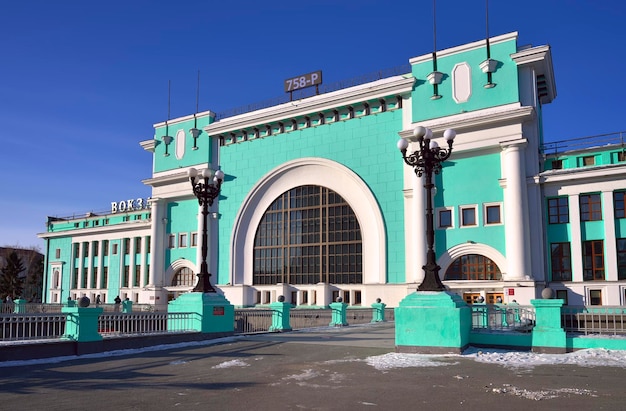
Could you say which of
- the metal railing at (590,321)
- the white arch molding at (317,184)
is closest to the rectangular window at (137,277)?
the white arch molding at (317,184)

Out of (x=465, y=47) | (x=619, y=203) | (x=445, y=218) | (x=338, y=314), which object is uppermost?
(x=465, y=47)

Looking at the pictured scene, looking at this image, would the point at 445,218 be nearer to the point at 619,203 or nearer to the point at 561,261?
the point at 561,261

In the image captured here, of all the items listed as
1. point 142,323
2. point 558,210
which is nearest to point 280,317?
point 142,323

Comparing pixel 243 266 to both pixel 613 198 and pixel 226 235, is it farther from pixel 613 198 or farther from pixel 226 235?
pixel 613 198

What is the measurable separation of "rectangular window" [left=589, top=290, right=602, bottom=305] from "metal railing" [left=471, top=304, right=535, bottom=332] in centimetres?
1605

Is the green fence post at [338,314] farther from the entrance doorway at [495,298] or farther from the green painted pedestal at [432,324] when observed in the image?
the green painted pedestal at [432,324]

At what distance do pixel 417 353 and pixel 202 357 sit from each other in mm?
5277

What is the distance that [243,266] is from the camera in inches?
1761

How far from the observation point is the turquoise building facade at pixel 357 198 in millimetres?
32812

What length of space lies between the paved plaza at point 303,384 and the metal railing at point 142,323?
2.25m

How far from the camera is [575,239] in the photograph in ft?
102

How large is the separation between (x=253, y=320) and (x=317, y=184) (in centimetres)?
1550

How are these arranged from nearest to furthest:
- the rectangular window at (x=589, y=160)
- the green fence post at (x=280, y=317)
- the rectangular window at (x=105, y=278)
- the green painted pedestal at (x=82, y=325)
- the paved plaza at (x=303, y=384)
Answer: the paved plaza at (x=303, y=384)
the green painted pedestal at (x=82, y=325)
the green fence post at (x=280, y=317)
the rectangular window at (x=589, y=160)
the rectangular window at (x=105, y=278)

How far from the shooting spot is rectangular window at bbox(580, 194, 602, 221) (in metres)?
30.8
